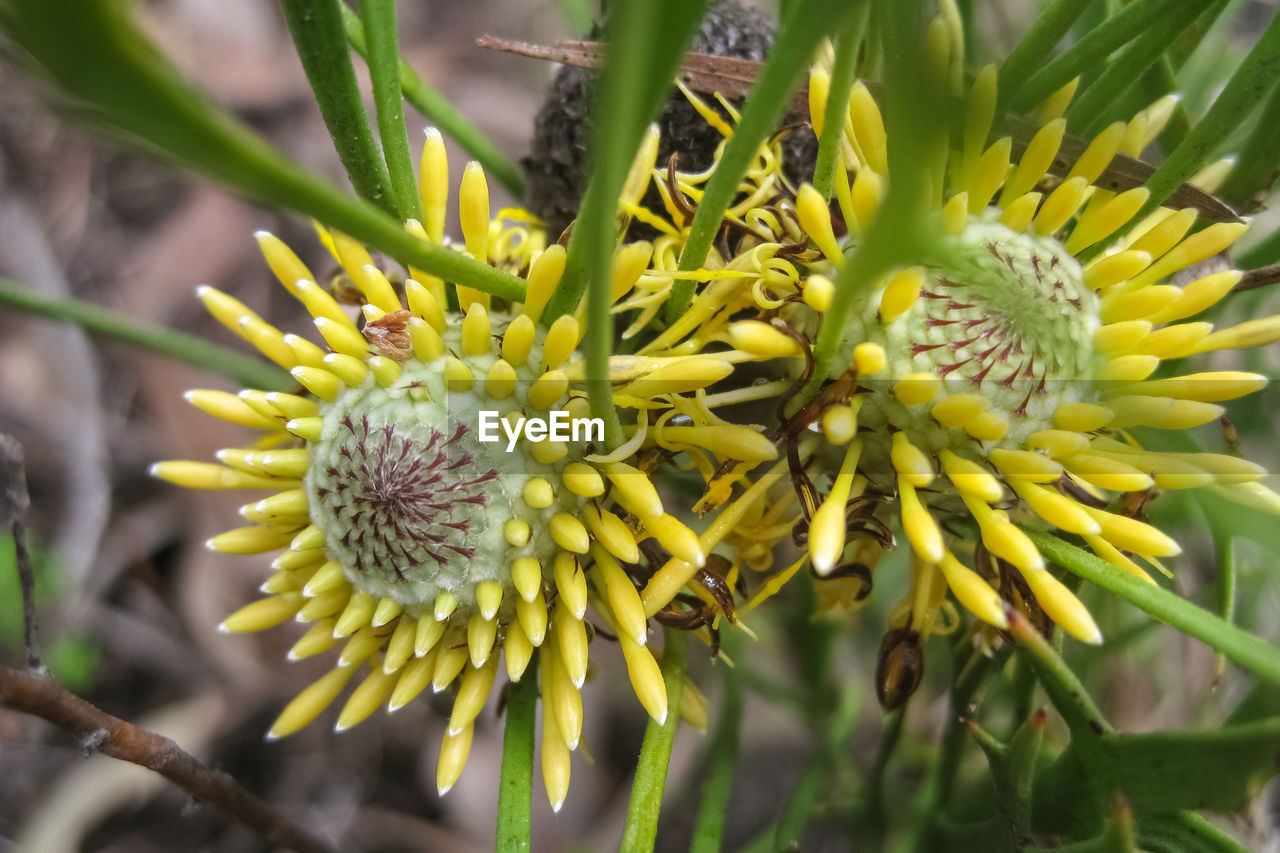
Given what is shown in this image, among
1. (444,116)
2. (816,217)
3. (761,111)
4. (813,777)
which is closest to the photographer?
(761,111)

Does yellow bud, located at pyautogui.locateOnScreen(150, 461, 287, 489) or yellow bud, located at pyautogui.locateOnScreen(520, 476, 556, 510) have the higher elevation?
yellow bud, located at pyautogui.locateOnScreen(520, 476, 556, 510)

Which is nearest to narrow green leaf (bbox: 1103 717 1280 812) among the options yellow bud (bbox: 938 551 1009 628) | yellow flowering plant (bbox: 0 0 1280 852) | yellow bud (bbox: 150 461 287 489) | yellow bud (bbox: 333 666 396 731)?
yellow flowering plant (bbox: 0 0 1280 852)

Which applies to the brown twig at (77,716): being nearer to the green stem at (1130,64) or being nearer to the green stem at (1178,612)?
the green stem at (1178,612)

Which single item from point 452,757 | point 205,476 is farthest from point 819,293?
point 205,476

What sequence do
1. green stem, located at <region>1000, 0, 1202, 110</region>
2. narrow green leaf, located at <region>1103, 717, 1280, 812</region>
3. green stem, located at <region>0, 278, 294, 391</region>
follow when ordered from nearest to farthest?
narrow green leaf, located at <region>1103, 717, 1280, 812</region> < green stem, located at <region>1000, 0, 1202, 110</region> < green stem, located at <region>0, 278, 294, 391</region>

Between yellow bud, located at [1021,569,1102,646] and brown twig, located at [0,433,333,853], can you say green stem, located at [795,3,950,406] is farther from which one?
brown twig, located at [0,433,333,853]

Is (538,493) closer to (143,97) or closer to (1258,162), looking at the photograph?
(143,97)

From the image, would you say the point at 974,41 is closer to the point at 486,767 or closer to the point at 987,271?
the point at 987,271

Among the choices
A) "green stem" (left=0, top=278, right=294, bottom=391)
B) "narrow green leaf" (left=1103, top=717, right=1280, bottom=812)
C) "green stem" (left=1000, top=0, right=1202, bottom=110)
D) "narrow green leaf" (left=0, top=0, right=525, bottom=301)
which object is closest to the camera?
"narrow green leaf" (left=0, top=0, right=525, bottom=301)
